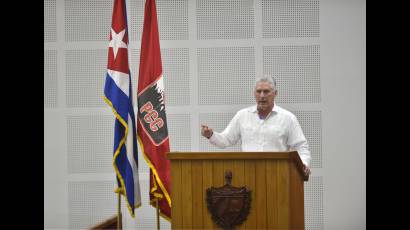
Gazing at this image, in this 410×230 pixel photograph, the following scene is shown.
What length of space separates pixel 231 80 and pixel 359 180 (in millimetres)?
1976

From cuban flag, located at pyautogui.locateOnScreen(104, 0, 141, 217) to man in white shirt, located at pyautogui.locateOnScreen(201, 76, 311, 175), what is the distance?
74 centimetres

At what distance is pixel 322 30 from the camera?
6117mm

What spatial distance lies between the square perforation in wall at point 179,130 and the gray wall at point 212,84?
0.04ft

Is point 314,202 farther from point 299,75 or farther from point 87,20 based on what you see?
point 87,20

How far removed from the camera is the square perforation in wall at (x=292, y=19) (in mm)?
6113

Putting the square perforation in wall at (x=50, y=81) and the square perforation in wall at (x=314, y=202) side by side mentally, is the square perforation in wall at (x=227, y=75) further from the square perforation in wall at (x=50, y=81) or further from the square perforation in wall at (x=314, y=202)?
the square perforation in wall at (x=50, y=81)

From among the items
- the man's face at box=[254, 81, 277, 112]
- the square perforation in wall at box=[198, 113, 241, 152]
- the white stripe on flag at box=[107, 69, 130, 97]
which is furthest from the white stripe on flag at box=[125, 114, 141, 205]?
the square perforation in wall at box=[198, 113, 241, 152]

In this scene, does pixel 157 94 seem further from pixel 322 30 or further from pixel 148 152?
pixel 322 30

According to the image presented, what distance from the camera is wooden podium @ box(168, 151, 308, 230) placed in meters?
3.34

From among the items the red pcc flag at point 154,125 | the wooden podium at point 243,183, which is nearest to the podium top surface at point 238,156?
the wooden podium at point 243,183

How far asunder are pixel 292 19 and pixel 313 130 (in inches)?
54.6

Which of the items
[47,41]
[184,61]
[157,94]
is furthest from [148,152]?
[47,41]

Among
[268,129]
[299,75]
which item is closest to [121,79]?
[268,129]

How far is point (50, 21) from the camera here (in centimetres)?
621
